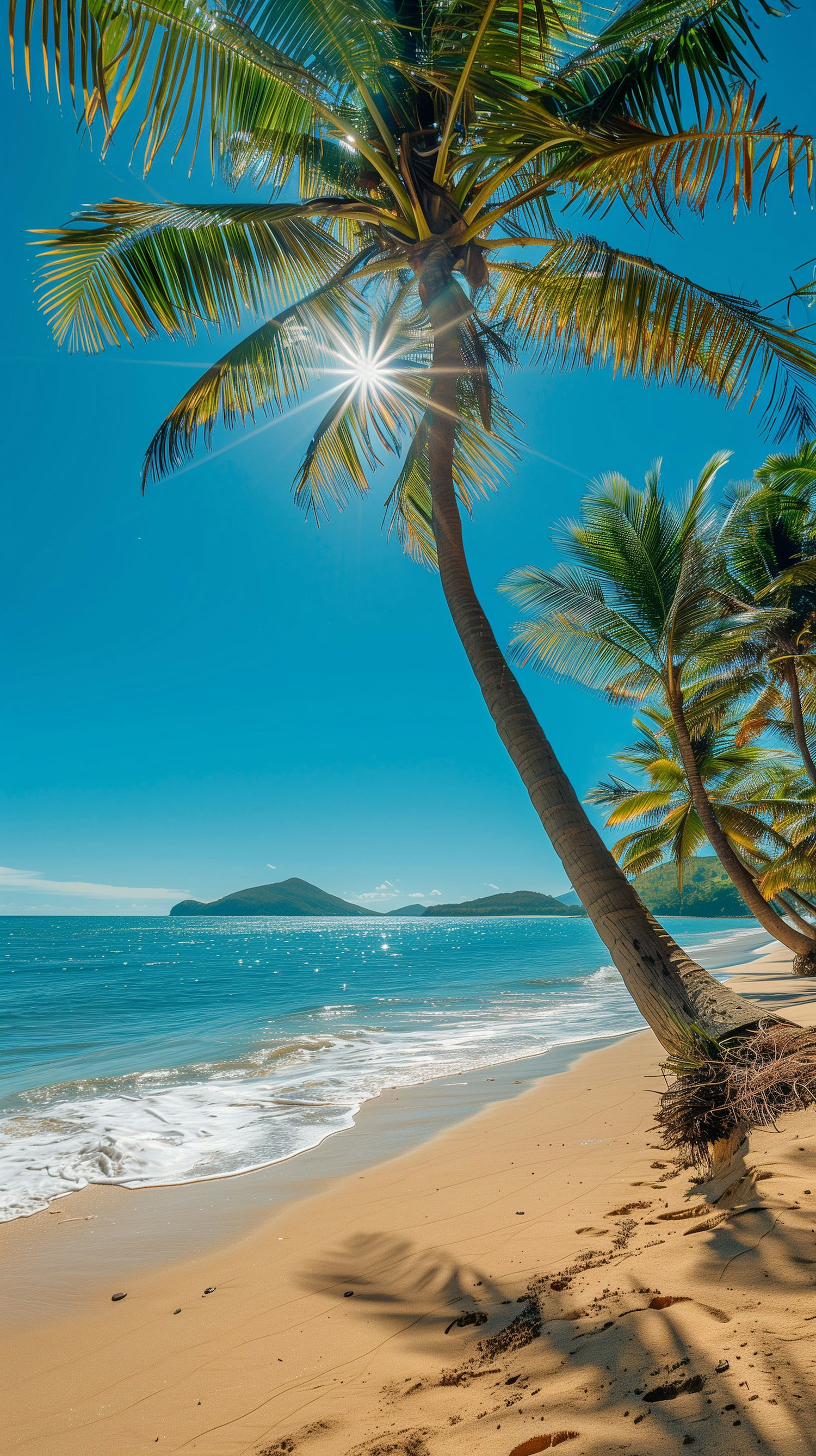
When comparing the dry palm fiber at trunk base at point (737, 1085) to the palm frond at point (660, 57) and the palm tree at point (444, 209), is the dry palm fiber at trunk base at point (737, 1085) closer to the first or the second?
the palm tree at point (444, 209)

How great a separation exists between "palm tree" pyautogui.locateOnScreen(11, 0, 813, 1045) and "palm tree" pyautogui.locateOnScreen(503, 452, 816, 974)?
15.2ft

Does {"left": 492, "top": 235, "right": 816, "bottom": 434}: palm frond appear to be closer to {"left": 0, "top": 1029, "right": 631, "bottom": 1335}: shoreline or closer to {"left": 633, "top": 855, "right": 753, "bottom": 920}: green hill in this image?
{"left": 0, "top": 1029, "right": 631, "bottom": 1335}: shoreline

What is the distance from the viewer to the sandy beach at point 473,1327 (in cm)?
182

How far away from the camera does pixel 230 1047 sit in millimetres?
12953

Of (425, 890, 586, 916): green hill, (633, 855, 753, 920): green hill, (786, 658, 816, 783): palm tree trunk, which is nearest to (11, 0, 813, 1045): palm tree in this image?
(786, 658, 816, 783): palm tree trunk

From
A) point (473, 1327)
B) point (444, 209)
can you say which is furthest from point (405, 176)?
point (473, 1327)

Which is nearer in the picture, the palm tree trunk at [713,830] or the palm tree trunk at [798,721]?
the palm tree trunk at [713,830]

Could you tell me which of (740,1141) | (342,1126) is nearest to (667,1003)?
(740,1141)

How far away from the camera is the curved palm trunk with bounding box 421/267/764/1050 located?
10.8 ft

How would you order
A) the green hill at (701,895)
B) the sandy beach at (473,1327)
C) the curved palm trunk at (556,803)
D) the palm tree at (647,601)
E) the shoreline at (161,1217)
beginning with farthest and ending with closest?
1. the green hill at (701,895)
2. the palm tree at (647,601)
3. the shoreline at (161,1217)
4. the curved palm trunk at (556,803)
5. the sandy beach at (473,1327)

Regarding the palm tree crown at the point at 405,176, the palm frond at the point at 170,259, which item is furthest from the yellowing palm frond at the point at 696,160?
the palm frond at the point at 170,259

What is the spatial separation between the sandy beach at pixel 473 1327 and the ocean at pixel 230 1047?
169 centimetres

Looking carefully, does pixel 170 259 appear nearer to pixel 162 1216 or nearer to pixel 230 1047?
pixel 162 1216

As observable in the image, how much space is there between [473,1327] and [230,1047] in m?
11.6
